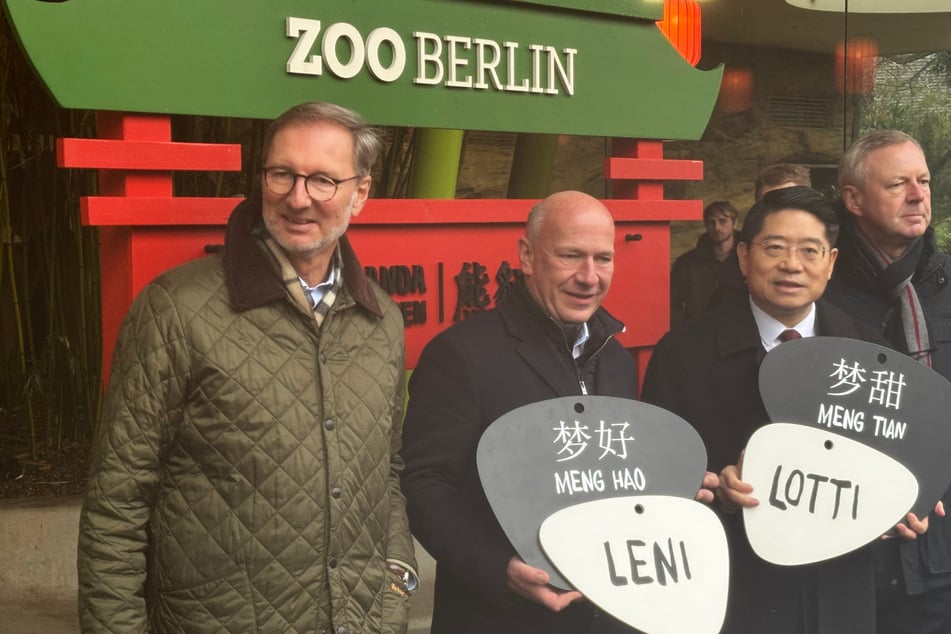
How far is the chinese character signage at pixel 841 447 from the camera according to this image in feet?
7.80

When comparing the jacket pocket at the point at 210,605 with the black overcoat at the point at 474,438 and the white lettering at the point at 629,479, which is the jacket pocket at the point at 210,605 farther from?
the white lettering at the point at 629,479

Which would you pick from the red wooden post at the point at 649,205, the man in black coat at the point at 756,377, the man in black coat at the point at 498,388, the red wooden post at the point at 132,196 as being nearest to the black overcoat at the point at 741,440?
the man in black coat at the point at 756,377

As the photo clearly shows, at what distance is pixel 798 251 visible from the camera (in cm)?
240

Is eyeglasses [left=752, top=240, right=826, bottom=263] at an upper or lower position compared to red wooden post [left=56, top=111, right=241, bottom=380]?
lower

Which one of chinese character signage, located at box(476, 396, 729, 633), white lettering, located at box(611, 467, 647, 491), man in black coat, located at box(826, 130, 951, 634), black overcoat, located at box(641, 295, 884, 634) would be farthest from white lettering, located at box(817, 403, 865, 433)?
white lettering, located at box(611, 467, 647, 491)

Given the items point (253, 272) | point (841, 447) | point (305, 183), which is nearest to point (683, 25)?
point (841, 447)

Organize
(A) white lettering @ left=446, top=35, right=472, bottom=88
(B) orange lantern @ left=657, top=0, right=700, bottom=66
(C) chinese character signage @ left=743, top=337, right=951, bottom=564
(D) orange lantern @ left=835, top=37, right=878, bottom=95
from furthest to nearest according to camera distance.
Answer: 1. (D) orange lantern @ left=835, top=37, right=878, bottom=95
2. (B) orange lantern @ left=657, top=0, right=700, bottom=66
3. (A) white lettering @ left=446, top=35, right=472, bottom=88
4. (C) chinese character signage @ left=743, top=337, right=951, bottom=564

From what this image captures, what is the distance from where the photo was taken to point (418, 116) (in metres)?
2.73

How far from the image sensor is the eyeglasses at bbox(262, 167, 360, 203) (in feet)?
6.59

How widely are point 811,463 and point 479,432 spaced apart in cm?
73

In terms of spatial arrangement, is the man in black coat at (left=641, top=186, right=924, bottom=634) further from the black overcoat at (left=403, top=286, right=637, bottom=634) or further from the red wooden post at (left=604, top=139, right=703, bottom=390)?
the red wooden post at (left=604, top=139, right=703, bottom=390)

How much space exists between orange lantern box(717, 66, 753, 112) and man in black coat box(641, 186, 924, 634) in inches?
128

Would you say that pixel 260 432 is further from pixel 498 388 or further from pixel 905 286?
pixel 905 286

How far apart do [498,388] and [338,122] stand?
22.8 inches
